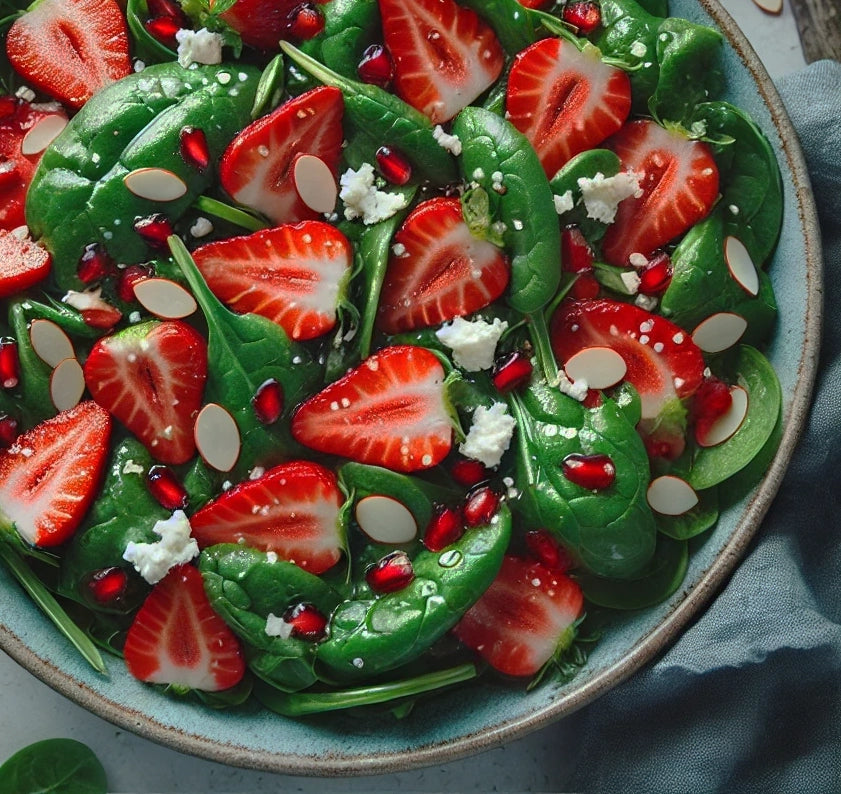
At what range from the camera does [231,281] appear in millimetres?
2346

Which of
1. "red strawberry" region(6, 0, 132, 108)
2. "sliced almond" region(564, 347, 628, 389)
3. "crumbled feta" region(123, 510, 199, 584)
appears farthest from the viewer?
"red strawberry" region(6, 0, 132, 108)

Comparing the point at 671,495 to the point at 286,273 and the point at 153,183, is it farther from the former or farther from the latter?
the point at 153,183

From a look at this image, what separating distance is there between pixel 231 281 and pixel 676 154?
1079 millimetres

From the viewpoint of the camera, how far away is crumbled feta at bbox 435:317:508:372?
2262mm

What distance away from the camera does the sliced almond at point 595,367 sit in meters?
2.33

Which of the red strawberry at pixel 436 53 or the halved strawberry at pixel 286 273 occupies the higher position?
the red strawberry at pixel 436 53

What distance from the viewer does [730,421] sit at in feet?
7.86

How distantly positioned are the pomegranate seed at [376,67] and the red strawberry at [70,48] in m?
0.58

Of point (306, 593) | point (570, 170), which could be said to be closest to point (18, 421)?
point (306, 593)

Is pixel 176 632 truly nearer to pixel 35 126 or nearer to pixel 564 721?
pixel 564 721

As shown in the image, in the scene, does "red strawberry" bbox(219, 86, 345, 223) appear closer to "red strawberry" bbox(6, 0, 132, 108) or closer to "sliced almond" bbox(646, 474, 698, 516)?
"red strawberry" bbox(6, 0, 132, 108)

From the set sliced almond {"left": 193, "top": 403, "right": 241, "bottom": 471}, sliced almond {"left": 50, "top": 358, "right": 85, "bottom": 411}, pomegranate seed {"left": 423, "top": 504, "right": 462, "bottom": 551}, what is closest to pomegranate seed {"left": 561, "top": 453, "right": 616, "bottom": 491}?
pomegranate seed {"left": 423, "top": 504, "right": 462, "bottom": 551}

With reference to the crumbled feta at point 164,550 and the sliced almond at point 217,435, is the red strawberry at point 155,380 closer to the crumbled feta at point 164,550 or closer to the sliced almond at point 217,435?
the sliced almond at point 217,435

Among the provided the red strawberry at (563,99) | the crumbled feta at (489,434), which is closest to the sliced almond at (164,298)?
the crumbled feta at (489,434)
